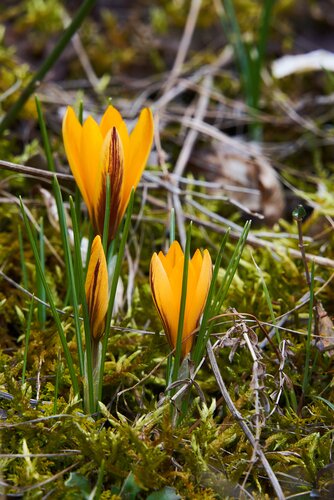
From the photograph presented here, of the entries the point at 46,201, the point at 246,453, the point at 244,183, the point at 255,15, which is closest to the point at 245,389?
the point at 246,453

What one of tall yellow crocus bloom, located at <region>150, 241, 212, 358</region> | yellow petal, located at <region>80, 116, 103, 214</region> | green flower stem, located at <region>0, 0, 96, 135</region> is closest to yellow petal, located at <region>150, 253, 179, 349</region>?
tall yellow crocus bloom, located at <region>150, 241, 212, 358</region>

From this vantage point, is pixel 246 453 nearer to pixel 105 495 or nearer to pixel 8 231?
pixel 105 495

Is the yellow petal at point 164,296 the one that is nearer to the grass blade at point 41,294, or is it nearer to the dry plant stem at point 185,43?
the grass blade at point 41,294

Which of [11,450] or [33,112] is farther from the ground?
[33,112]

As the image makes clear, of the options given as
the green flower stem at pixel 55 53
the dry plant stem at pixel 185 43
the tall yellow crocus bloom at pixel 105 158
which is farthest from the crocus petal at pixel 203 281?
the dry plant stem at pixel 185 43

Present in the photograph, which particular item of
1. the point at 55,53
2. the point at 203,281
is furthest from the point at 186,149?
the point at 203,281

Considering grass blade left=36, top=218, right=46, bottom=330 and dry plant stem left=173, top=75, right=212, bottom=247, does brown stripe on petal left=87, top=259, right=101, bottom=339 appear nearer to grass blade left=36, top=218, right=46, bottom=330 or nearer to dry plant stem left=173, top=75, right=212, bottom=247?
grass blade left=36, top=218, right=46, bottom=330
